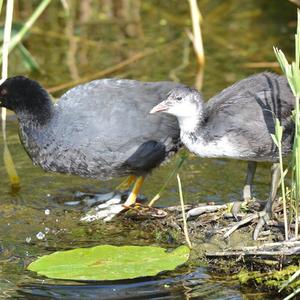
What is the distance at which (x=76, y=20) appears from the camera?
10.9m

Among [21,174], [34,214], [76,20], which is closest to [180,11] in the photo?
[76,20]

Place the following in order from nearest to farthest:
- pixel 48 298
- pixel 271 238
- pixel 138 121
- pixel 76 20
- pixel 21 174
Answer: pixel 48 298 < pixel 271 238 < pixel 138 121 < pixel 21 174 < pixel 76 20

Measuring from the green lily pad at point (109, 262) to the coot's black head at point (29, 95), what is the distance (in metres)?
1.28

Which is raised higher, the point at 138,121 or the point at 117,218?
the point at 138,121

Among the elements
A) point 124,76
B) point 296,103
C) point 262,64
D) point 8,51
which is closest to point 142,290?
point 296,103

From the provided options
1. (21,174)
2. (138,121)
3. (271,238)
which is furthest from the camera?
(21,174)

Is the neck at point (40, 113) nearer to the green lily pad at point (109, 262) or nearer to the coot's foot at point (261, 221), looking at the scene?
the green lily pad at point (109, 262)

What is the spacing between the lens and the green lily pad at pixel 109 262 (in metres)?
4.70

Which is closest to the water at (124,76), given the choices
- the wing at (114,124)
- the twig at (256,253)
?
the twig at (256,253)

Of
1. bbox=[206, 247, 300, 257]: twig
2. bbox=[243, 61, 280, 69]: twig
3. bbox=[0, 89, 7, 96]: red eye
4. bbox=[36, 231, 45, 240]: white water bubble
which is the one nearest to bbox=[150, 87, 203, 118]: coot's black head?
bbox=[206, 247, 300, 257]: twig

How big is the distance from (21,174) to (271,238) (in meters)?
2.45

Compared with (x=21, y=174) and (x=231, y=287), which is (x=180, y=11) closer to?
(x=21, y=174)

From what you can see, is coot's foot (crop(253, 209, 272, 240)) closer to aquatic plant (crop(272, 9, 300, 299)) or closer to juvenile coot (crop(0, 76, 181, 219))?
aquatic plant (crop(272, 9, 300, 299))

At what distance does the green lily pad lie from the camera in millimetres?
4699
